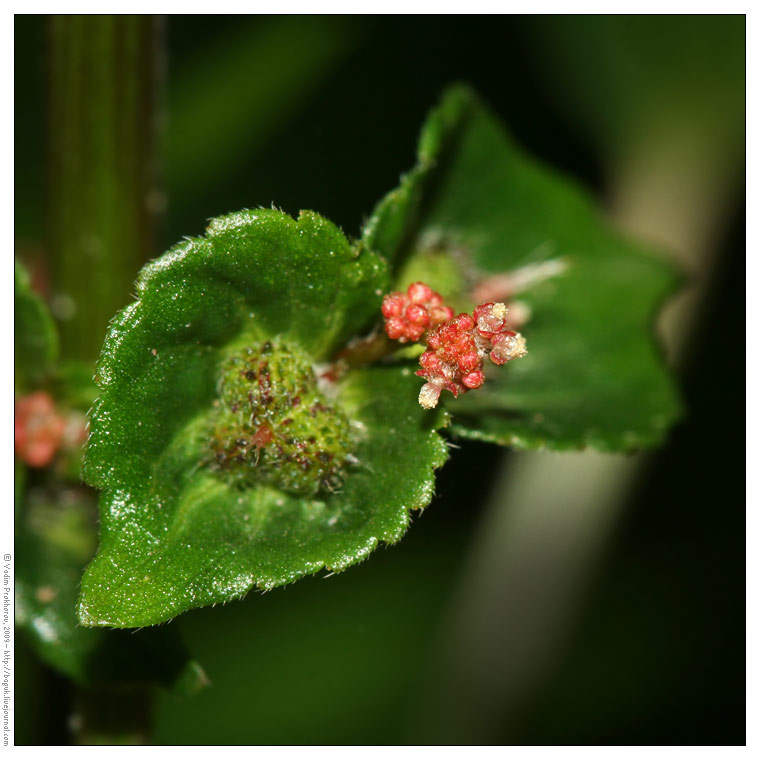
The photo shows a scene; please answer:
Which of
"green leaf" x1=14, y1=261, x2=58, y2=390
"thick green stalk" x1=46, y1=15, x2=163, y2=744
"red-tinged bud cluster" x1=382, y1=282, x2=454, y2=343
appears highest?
"thick green stalk" x1=46, y1=15, x2=163, y2=744

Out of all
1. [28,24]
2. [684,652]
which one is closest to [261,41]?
[28,24]

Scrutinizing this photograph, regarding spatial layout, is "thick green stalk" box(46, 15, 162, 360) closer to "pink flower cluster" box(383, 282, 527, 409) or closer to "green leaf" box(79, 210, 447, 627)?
"green leaf" box(79, 210, 447, 627)

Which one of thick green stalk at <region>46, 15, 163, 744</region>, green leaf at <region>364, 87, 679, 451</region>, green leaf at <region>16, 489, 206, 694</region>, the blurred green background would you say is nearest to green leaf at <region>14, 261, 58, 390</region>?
thick green stalk at <region>46, 15, 163, 744</region>

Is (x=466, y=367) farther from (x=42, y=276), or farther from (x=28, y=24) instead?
(x=28, y=24)

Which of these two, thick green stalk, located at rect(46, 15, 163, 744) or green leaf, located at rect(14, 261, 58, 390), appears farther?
thick green stalk, located at rect(46, 15, 163, 744)

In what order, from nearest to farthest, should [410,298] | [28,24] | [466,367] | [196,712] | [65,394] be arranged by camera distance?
[466,367] < [410,298] < [65,394] < [28,24] < [196,712]

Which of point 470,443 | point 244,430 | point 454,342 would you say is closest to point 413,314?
point 454,342

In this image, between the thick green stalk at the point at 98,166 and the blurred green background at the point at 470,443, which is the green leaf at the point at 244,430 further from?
the blurred green background at the point at 470,443

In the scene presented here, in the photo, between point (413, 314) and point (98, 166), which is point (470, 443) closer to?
point (98, 166)
